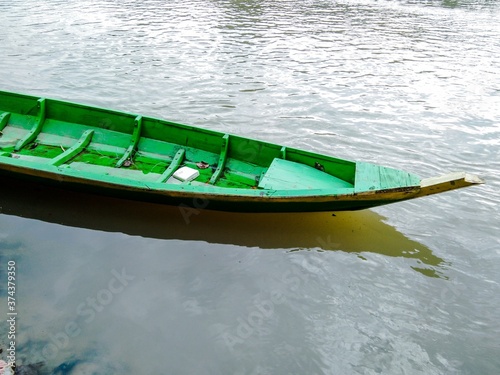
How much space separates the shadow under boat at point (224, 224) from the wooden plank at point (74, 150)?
498mm

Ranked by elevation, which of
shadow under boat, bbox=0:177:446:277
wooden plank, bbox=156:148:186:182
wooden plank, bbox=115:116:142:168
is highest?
wooden plank, bbox=115:116:142:168

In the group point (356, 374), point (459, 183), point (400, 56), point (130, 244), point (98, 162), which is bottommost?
point (356, 374)

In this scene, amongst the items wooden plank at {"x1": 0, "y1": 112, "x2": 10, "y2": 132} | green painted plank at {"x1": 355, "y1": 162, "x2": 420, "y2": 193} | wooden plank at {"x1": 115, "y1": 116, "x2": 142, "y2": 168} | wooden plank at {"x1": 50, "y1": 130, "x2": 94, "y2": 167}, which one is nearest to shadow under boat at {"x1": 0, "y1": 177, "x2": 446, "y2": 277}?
wooden plank at {"x1": 50, "y1": 130, "x2": 94, "y2": 167}

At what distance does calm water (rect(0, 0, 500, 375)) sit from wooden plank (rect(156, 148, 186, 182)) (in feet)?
1.50

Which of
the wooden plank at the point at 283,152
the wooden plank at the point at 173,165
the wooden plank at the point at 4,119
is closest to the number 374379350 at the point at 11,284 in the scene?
the wooden plank at the point at 173,165

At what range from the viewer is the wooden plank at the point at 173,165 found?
18.9 ft

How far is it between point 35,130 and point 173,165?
228 centimetres

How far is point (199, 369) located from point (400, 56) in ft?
37.2

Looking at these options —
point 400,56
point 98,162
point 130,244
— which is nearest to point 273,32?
point 400,56

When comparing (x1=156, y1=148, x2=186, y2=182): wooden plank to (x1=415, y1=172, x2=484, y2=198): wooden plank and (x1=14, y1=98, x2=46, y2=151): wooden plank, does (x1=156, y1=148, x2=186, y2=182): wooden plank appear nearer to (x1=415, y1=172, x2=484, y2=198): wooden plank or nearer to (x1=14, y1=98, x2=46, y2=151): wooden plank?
(x1=14, y1=98, x2=46, y2=151): wooden plank

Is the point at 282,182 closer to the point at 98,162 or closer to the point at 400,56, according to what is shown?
the point at 98,162

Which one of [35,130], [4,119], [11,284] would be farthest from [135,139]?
[11,284]

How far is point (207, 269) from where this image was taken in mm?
5051

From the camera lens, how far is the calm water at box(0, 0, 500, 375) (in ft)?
13.5
